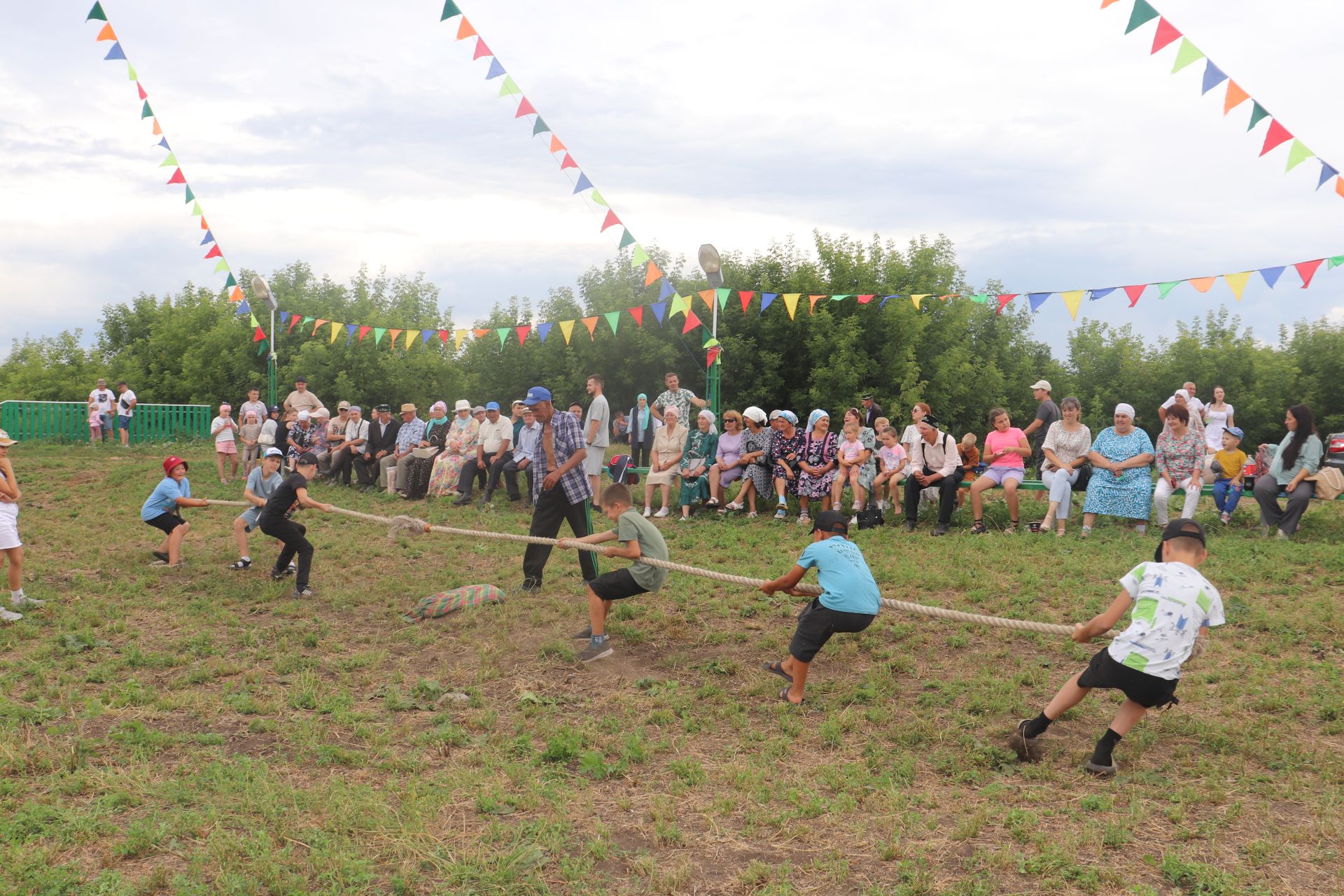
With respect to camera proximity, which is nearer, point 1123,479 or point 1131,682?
point 1131,682

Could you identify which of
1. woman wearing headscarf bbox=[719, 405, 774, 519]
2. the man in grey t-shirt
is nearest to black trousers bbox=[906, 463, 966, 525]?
woman wearing headscarf bbox=[719, 405, 774, 519]

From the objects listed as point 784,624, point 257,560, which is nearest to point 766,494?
point 784,624

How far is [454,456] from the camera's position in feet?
46.6

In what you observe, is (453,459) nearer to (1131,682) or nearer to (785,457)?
(785,457)

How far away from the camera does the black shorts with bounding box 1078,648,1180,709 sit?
4.58 metres

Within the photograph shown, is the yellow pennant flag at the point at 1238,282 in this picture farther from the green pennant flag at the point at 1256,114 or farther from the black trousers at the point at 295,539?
the black trousers at the point at 295,539

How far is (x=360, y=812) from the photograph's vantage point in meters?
4.23

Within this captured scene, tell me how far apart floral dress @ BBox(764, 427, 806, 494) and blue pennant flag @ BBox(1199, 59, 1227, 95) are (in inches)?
220

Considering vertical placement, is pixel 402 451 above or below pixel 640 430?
below

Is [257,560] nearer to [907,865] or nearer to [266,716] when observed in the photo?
[266,716]

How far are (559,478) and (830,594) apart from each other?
126 inches

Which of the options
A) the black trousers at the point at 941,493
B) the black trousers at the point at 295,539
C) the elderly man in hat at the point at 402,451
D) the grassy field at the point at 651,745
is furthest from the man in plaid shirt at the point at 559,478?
the elderly man in hat at the point at 402,451

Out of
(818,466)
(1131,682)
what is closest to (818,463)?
(818,466)

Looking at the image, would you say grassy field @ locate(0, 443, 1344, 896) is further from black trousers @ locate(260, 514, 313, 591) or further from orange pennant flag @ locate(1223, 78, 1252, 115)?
orange pennant flag @ locate(1223, 78, 1252, 115)
